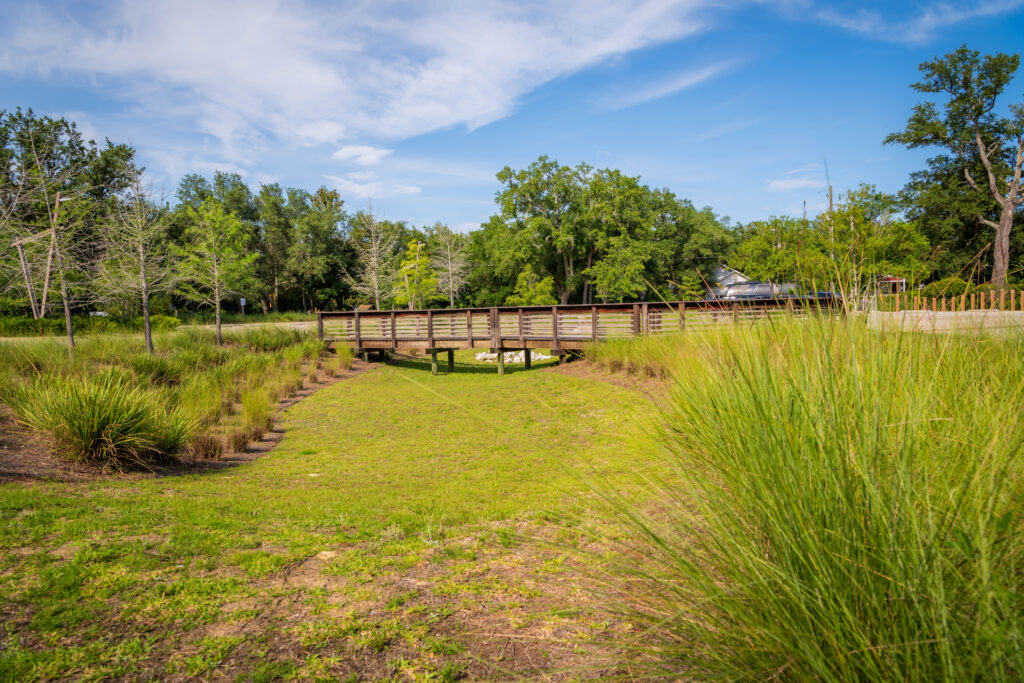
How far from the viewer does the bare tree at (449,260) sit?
135 ft

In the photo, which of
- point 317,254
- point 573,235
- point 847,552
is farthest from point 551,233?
point 847,552

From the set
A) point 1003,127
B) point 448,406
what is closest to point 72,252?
point 448,406

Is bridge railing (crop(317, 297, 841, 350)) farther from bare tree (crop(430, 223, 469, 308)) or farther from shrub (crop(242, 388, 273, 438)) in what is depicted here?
bare tree (crop(430, 223, 469, 308))

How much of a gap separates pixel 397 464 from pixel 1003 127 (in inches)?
1863

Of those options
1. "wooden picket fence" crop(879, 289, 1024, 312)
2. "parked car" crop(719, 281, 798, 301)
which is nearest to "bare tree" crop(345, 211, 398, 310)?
"parked car" crop(719, 281, 798, 301)

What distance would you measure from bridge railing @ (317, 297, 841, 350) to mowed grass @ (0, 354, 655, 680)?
29.7 feet

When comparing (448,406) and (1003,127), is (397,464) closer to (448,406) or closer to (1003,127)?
(448,406)

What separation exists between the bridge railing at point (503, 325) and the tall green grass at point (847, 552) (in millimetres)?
11018

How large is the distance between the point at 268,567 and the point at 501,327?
47.8 feet

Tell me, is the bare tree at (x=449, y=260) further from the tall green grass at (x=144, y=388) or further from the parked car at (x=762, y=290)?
the tall green grass at (x=144, y=388)

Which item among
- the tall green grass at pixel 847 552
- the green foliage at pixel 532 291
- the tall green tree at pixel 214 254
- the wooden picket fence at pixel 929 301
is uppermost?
the tall green tree at pixel 214 254

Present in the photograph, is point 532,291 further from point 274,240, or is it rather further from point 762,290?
point 274,240

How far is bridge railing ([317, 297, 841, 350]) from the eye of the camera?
49.4ft

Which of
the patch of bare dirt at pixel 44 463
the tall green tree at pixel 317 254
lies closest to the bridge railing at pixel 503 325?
the patch of bare dirt at pixel 44 463
